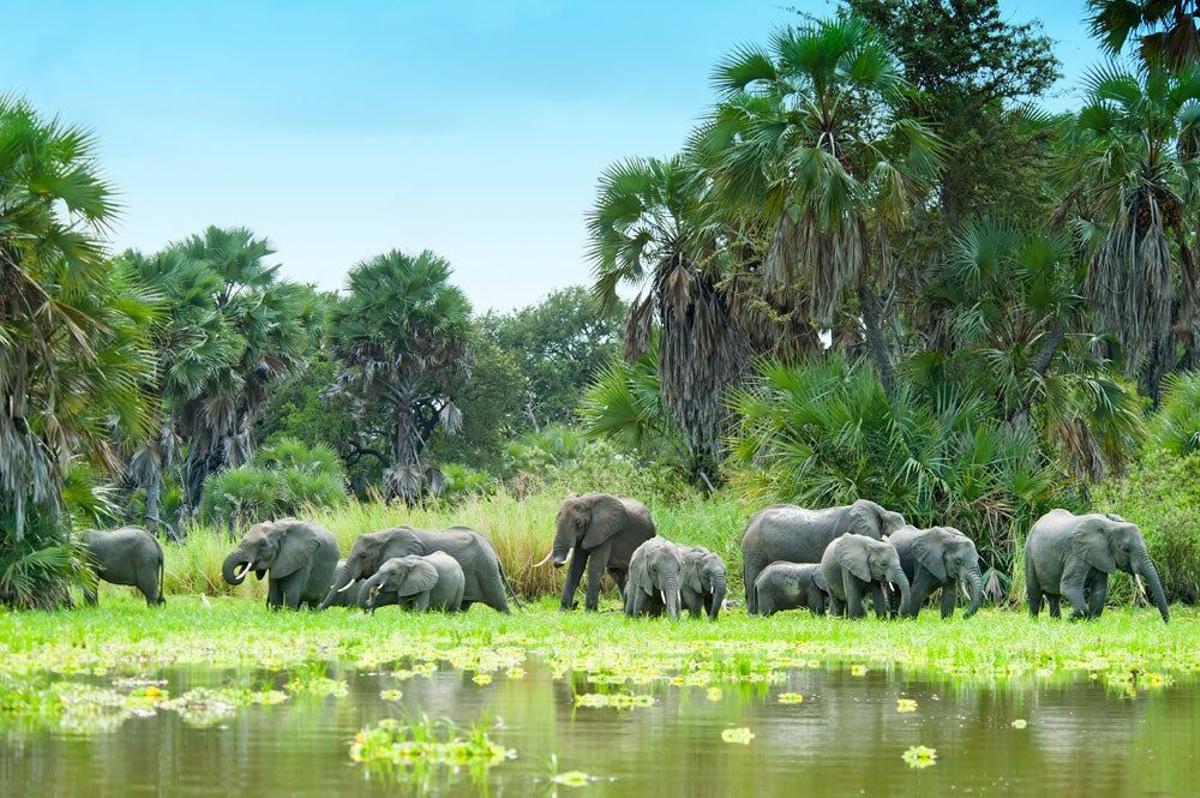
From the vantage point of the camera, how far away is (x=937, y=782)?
272 inches

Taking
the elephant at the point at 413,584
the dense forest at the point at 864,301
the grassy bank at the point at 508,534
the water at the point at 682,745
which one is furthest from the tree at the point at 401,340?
the water at the point at 682,745

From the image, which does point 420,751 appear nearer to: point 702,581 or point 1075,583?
point 702,581

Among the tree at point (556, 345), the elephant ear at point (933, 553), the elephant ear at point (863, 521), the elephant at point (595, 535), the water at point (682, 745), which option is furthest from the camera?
the tree at point (556, 345)

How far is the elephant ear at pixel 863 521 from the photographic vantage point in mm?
20109

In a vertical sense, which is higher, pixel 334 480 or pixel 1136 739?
pixel 334 480

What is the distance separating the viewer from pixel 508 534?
2512 centimetres

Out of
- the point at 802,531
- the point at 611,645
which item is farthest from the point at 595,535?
the point at 611,645

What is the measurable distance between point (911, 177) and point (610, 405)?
7333 mm

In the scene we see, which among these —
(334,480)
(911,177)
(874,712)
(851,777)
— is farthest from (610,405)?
(851,777)

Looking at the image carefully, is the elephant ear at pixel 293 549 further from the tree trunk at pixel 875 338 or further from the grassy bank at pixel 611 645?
the tree trunk at pixel 875 338

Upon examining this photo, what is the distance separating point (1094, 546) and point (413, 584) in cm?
714

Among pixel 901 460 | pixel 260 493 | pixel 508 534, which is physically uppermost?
pixel 260 493

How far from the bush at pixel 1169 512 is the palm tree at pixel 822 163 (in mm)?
3886

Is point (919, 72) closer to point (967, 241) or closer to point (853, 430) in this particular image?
point (967, 241)
